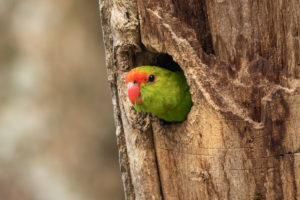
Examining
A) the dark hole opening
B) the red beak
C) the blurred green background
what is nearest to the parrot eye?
the red beak

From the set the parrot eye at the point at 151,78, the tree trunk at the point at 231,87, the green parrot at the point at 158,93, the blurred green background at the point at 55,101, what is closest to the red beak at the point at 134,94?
the green parrot at the point at 158,93

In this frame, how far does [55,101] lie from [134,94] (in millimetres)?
3357

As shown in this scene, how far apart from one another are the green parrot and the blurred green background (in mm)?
3050

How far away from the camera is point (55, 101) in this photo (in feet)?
20.1

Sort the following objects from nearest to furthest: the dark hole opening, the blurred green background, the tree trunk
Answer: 1. the tree trunk
2. the dark hole opening
3. the blurred green background

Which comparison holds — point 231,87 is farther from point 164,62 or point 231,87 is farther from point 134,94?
point 164,62

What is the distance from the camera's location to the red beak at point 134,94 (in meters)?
3.01

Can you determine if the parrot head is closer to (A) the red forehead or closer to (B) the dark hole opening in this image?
(A) the red forehead

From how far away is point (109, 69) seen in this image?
331 cm

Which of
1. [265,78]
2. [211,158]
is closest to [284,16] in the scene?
[265,78]

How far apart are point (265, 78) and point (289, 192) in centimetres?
74

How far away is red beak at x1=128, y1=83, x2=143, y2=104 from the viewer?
3008mm

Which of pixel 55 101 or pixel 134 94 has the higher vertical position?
pixel 134 94

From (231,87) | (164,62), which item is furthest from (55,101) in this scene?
(231,87)
